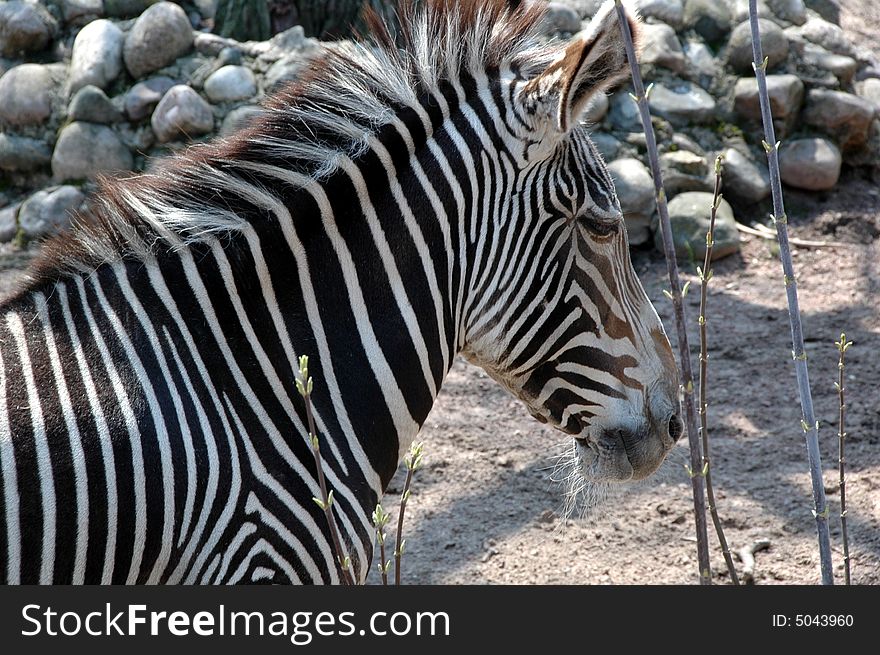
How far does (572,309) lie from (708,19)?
23.7 feet

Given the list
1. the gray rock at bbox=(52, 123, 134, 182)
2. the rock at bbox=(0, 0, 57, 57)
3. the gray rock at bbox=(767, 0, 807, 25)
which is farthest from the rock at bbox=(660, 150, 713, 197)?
the rock at bbox=(0, 0, 57, 57)

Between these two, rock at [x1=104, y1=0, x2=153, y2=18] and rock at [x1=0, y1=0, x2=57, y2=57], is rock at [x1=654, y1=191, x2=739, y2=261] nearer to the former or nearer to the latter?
rock at [x1=104, y1=0, x2=153, y2=18]

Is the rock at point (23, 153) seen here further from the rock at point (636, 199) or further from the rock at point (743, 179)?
the rock at point (743, 179)

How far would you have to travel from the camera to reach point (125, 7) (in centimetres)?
905

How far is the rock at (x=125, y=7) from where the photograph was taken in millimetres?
9039

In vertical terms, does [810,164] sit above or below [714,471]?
above

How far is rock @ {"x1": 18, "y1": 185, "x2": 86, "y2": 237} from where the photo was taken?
8.01 m

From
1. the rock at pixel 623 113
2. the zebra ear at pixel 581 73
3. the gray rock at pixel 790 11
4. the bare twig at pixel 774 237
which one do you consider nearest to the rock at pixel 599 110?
the rock at pixel 623 113

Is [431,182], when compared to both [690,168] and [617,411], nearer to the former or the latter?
[617,411]


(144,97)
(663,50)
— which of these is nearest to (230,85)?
(144,97)

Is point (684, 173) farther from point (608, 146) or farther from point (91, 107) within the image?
point (91, 107)

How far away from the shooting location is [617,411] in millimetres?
2967

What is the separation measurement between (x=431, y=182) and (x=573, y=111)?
49cm

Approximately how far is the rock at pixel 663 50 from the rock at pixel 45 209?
215 inches
